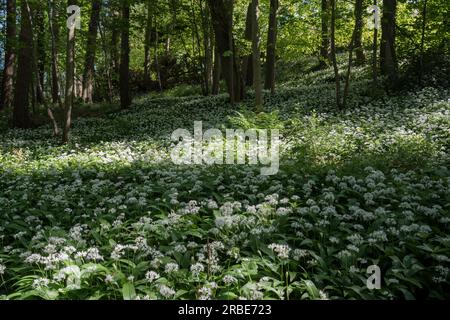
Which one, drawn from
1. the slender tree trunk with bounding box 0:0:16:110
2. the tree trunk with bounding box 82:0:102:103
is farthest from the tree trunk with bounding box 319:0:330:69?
the slender tree trunk with bounding box 0:0:16:110

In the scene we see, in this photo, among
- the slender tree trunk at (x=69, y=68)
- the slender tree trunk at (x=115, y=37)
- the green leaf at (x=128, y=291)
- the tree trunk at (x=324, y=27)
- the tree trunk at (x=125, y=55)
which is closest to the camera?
the green leaf at (x=128, y=291)

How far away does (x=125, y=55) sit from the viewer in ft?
70.3

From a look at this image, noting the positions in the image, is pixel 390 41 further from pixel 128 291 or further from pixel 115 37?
pixel 115 37

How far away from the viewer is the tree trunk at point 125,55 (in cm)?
2015

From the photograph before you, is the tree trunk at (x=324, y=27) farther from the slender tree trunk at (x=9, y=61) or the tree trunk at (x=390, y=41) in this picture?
the slender tree trunk at (x=9, y=61)

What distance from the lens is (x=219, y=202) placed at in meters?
7.16

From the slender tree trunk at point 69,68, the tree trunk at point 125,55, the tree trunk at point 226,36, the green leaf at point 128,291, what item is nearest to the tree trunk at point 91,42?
the tree trunk at point 125,55

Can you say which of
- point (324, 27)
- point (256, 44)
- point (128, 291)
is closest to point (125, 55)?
point (256, 44)

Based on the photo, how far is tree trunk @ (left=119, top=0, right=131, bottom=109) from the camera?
20.1 meters

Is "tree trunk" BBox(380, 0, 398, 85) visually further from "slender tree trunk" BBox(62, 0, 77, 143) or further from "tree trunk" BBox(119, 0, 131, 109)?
"slender tree trunk" BBox(62, 0, 77, 143)

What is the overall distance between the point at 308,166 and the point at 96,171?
478 cm
